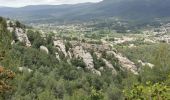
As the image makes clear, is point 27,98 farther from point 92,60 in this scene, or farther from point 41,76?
point 92,60

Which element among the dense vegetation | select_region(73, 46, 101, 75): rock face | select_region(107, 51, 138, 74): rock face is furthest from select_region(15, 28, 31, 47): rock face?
select_region(107, 51, 138, 74): rock face

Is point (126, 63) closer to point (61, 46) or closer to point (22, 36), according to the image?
point (61, 46)

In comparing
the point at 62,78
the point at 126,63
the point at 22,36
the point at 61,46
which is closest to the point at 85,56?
the point at 61,46

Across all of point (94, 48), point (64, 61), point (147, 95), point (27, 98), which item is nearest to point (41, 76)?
point (27, 98)

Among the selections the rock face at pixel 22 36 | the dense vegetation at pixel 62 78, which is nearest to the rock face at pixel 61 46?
the dense vegetation at pixel 62 78

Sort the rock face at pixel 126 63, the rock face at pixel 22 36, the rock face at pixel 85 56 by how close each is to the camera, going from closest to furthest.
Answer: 1. the rock face at pixel 22 36
2. the rock face at pixel 85 56
3. the rock face at pixel 126 63

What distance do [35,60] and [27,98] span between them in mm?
34865

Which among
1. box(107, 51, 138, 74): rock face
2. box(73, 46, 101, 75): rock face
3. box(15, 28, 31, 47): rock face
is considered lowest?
box(107, 51, 138, 74): rock face

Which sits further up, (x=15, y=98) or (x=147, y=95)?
(x=147, y=95)

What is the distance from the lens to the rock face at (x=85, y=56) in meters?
130

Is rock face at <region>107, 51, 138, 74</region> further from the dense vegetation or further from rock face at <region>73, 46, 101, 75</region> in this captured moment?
rock face at <region>73, 46, 101, 75</region>

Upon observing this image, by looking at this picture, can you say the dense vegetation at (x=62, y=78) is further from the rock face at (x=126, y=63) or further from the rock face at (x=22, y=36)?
the rock face at (x=126, y=63)

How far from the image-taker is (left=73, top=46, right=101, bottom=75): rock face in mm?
130375

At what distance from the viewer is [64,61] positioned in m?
126
